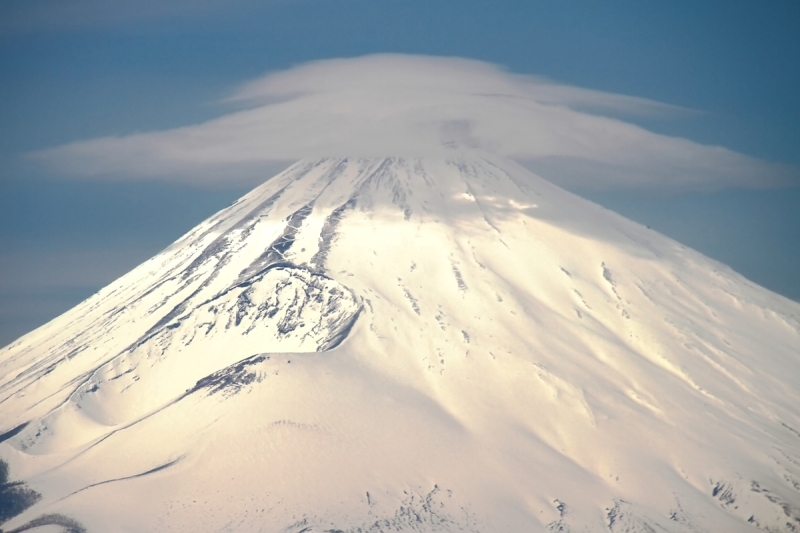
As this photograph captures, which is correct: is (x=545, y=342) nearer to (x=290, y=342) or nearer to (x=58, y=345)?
(x=290, y=342)

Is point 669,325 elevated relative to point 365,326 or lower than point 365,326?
lower

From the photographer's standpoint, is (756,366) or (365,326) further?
(756,366)

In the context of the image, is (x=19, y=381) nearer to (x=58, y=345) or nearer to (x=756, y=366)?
(x=58, y=345)

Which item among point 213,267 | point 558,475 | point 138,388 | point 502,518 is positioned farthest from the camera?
point 213,267

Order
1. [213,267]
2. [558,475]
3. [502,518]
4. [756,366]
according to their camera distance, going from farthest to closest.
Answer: [213,267]
[756,366]
[558,475]
[502,518]

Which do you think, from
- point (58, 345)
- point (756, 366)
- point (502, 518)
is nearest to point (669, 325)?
point (756, 366)

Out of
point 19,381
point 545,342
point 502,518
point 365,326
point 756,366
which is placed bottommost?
point 502,518

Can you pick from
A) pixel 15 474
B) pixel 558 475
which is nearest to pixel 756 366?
pixel 558 475
